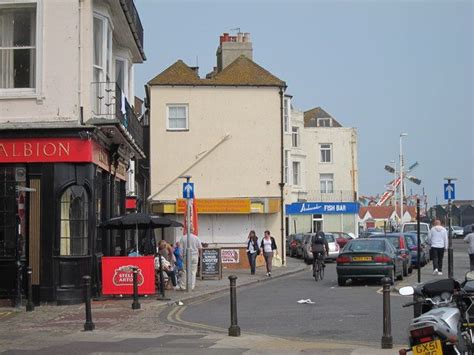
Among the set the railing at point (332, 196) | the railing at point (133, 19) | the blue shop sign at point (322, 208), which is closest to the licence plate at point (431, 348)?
the railing at point (133, 19)

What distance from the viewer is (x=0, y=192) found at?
20.2 m

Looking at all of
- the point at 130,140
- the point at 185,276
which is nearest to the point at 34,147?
the point at 130,140

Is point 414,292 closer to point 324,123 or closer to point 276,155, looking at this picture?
point 276,155

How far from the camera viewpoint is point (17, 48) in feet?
67.5

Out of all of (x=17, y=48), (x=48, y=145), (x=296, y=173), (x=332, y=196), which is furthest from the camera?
(x=332, y=196)

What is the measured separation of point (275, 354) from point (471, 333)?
4.35 metres

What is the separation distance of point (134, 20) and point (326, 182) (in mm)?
50479

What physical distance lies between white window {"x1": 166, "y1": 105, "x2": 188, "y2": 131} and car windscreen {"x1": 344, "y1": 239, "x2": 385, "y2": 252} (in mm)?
14009

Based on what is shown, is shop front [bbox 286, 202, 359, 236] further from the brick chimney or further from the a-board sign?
the a-board sign

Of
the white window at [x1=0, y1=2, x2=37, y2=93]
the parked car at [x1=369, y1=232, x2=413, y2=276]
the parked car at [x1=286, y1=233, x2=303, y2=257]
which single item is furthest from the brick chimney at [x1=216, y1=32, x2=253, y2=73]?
the white window at [x1=0, y1=2, x2=37, y2=93]

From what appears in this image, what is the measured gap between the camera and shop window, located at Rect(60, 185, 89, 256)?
2006 cm

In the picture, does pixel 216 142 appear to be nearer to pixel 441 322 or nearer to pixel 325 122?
pixel 441 322

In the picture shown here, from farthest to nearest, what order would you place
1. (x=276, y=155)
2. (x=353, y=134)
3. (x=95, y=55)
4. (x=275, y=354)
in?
(x=353, y=134), (x=276, y=155), (x=95, y=55), (x=275, y=354)

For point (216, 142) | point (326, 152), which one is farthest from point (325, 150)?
point (216, 142)
